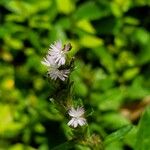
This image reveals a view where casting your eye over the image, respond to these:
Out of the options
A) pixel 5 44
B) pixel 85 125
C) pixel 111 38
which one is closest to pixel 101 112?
pixel 111 38

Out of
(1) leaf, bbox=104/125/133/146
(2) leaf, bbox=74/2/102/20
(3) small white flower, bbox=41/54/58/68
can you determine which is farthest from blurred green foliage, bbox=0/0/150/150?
(3) small white flower, bbox=41/54/58/68

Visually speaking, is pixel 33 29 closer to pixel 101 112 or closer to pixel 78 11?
pixel 78 11

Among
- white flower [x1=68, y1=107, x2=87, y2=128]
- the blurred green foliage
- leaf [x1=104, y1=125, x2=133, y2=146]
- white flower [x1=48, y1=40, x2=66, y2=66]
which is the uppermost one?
the blurred green foliage

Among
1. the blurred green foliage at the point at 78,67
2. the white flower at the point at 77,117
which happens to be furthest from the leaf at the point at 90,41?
the white flower at the point at 77,117

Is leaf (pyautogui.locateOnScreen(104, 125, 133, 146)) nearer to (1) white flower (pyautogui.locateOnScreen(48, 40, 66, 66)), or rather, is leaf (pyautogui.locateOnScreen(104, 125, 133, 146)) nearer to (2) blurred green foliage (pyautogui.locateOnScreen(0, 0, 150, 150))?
(1) white flower (pyautogui.locateOnScreen(48, 40, 66, 66))

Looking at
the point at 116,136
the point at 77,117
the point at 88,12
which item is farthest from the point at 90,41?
the point at 77,117

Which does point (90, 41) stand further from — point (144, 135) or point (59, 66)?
point (59, 66)
